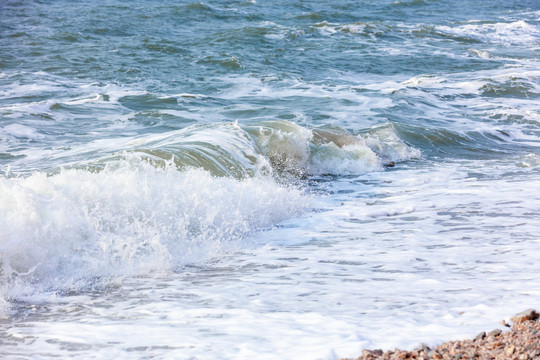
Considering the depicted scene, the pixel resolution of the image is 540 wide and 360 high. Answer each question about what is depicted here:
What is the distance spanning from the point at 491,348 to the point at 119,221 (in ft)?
10.6

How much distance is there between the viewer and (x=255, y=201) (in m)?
6.20

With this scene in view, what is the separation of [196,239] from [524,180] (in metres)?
4.10

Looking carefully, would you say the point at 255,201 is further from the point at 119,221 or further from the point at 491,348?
the point at 491,348

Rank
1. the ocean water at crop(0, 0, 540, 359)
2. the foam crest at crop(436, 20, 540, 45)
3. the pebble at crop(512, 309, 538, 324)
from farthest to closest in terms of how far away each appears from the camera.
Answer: the foam crest at crop(436, 20, 540, 45) → the ocean water at crop(0, 0, 540, 359) → the pebble at crop(512, 309, 538, 324)

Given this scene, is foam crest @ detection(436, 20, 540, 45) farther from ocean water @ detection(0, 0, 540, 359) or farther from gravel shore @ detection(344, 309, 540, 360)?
gravel shore @ detection(344, 309, 540, 360)

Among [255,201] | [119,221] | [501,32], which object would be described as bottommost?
[255,201]

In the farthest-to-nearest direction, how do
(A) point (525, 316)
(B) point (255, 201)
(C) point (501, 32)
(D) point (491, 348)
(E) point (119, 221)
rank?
(C) point (501, 32)
(B) point (255, 201)
(E) point (119, 221)
(A) point (525, 316)
(D) point (491, 348)

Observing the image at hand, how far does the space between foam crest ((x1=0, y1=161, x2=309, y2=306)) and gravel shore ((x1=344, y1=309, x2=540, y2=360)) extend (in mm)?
2190

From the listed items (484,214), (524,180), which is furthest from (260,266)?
(524,180)

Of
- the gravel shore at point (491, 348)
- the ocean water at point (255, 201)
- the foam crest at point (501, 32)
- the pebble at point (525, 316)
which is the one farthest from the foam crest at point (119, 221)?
the foam crest at point (501, 32)

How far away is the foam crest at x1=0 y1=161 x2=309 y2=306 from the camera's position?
4.45 meters

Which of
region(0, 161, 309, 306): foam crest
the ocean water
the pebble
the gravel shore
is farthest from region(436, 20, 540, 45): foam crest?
the gravel shore

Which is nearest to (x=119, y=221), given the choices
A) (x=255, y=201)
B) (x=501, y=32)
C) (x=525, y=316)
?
(x=255, y=201)

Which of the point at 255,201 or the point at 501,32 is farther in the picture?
the point at 501,32
